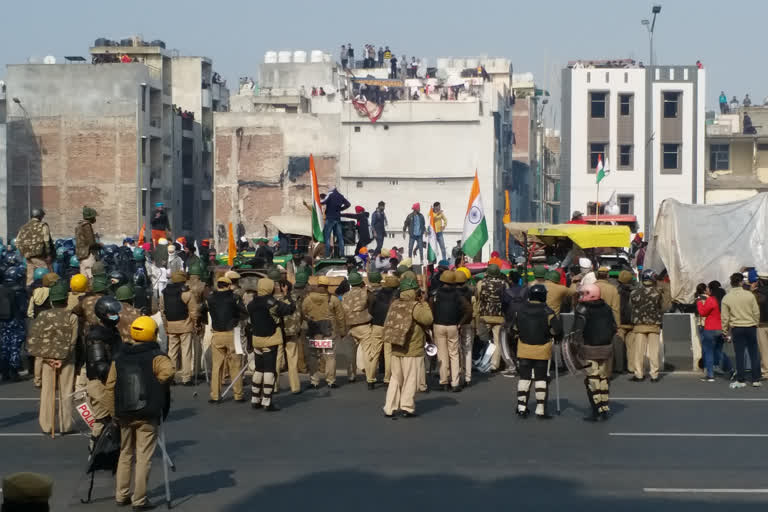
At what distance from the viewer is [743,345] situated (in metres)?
19.0

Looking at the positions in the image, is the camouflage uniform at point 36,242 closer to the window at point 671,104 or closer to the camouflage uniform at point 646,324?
the camouflage uniform at point 646,324

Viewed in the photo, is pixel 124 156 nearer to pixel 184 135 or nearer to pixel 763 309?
pixel 184 135

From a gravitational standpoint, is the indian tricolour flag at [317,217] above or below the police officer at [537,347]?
above

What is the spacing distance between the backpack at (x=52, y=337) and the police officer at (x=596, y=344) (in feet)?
21.6

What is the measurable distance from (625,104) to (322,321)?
182ft

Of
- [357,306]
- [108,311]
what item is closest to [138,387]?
[108,311]

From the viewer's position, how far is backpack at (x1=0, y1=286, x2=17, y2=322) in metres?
19.2

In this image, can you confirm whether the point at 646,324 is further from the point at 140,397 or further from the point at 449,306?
the point at 140,397

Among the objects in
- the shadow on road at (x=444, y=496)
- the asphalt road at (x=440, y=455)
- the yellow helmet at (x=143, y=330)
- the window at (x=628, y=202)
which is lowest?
the asphalt road at (x=440, y=455)

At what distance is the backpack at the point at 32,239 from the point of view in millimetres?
23000

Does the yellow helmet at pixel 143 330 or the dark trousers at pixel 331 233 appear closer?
the yellow helmet at pixel 143 330

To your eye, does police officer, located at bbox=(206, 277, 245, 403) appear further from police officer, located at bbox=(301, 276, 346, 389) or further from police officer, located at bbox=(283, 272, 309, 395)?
police officer, located at bbox=(301, 276, 346, 389)

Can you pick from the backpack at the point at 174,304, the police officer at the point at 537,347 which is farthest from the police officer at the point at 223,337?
the police officer at the point at 537,347

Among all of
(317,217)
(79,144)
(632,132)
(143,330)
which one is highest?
(632,132)
